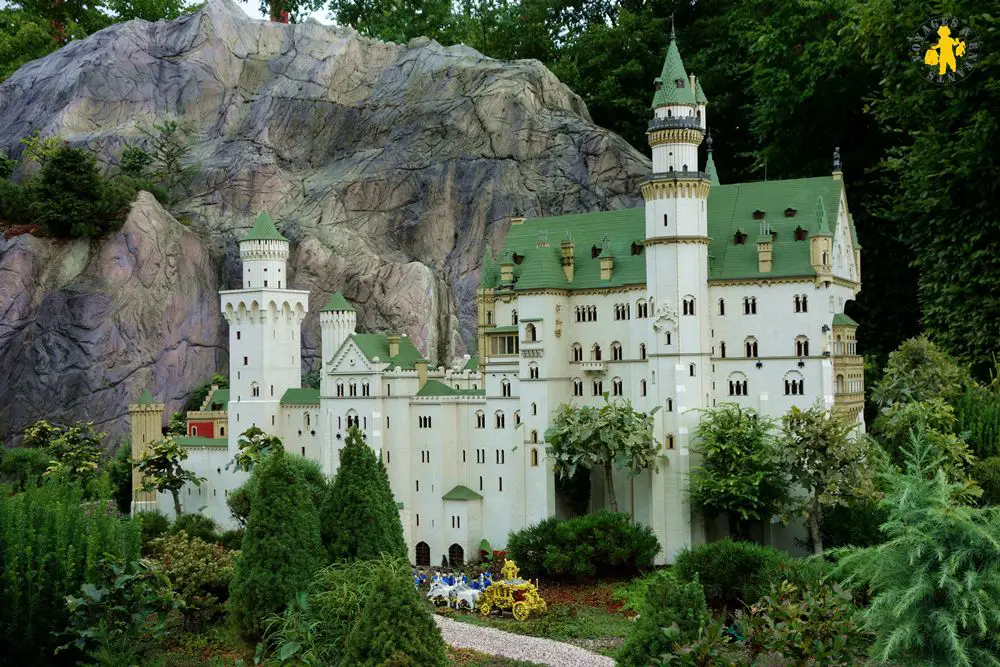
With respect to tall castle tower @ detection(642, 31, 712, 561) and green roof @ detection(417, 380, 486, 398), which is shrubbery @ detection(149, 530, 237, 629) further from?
tall castle tower @ detection(642, 31, 712, 561)

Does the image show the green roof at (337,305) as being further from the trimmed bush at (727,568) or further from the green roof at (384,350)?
the trimmed bush at (727,568)

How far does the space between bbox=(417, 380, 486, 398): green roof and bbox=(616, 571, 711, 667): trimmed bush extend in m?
38.5

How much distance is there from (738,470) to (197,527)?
111 feet

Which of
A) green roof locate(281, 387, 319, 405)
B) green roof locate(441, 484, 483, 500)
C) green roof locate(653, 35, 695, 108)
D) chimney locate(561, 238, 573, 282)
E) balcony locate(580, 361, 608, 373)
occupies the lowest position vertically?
green roof locate(441, 484, 483, 500)

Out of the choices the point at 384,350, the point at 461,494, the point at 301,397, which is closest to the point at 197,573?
the point at 461,494

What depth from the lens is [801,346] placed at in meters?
63.9

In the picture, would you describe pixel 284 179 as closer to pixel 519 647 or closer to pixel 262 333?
pixel 262 333

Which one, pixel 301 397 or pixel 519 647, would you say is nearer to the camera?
pixel 519 647

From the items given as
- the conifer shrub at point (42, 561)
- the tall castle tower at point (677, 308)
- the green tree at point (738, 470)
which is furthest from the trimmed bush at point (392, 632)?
the tall castle tower at point (677, 308)

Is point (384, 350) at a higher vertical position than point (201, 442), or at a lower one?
higher

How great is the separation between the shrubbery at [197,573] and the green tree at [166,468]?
20311 mm

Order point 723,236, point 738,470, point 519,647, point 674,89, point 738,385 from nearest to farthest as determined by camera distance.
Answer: point 519,647 < point 738,470 < point 674,89 < point 738,385 < point 723,236

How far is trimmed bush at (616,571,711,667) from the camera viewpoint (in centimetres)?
3269

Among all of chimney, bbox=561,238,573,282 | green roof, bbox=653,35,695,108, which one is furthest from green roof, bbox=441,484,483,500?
green roof, bbox=653,35,695,108
